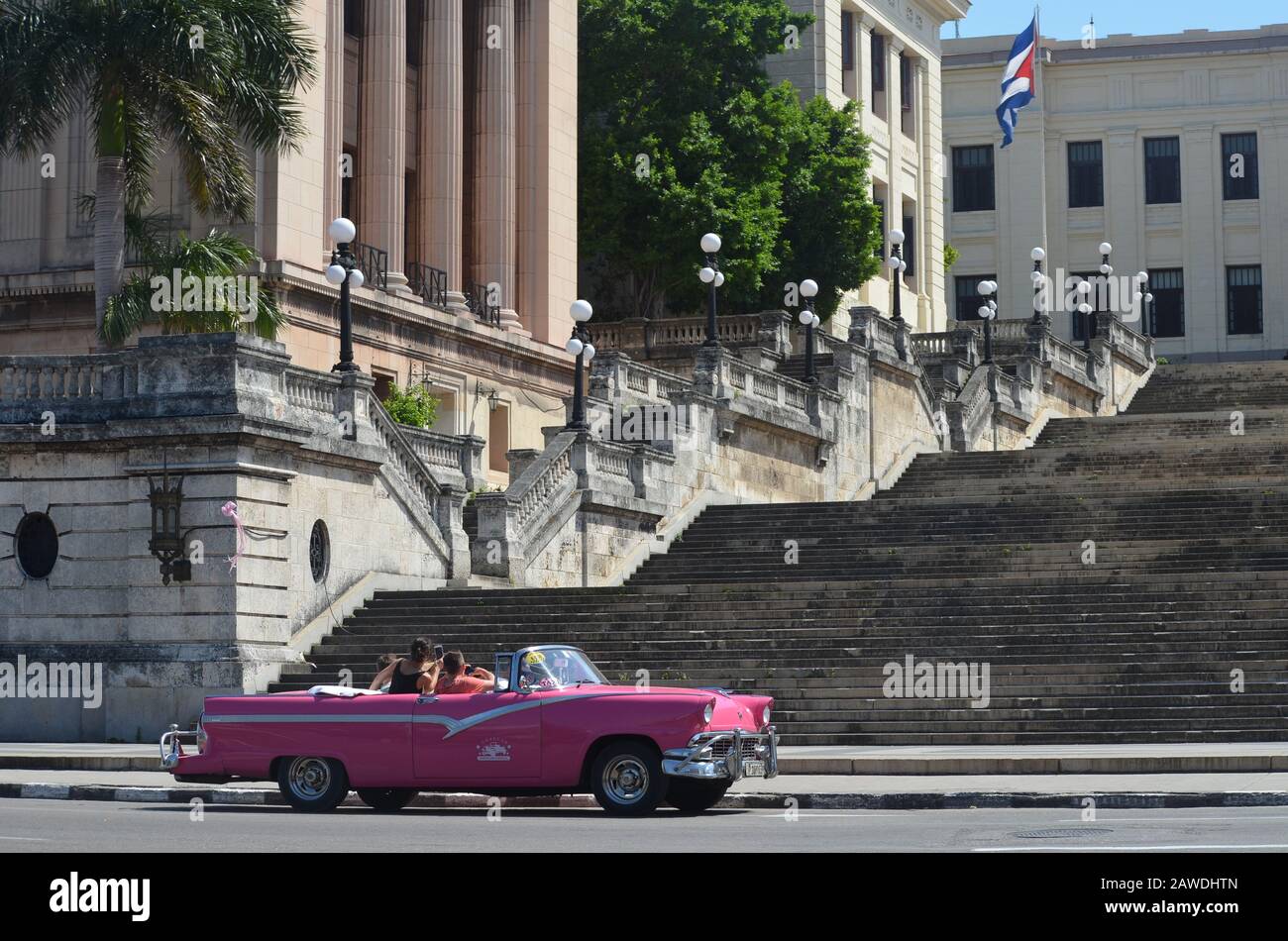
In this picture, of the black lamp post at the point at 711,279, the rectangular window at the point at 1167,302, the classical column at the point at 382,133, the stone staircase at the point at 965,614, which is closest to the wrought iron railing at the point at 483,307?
the classical column at the point at 382,133

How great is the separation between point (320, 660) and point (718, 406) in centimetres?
1335

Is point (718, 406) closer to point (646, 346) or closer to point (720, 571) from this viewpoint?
point (720, 571)

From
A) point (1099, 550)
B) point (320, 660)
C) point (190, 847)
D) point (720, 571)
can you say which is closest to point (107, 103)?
point (320, 660)

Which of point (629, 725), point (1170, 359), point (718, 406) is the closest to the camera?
point (629, 725)

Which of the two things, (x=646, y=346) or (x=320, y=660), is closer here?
(x=320, y=660)

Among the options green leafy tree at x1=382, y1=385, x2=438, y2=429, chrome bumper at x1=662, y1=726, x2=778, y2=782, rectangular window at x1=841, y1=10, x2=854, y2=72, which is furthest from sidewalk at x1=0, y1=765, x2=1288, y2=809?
rectangular window at x1=841, y1=10, x2=854, y2=72

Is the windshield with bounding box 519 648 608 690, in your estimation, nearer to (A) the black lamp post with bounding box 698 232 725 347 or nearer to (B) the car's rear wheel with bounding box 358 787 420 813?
(B) the car's rear wheel with bounding box 358 787 420 813

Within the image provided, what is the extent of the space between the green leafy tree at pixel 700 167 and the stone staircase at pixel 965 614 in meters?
16.2

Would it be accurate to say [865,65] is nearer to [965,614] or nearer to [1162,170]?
[1162,170]

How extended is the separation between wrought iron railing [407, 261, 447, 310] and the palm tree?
15.8m

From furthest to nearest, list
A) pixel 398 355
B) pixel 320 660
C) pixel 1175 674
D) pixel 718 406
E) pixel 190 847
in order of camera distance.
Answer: pixel 398 355, pixel 718 406, pixel 320 660, pixel 1175 674, pixel 190 847

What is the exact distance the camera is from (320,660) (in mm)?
30062

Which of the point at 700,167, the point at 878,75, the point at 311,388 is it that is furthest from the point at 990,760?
the point at 878,75

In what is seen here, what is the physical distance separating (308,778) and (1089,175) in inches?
3122
